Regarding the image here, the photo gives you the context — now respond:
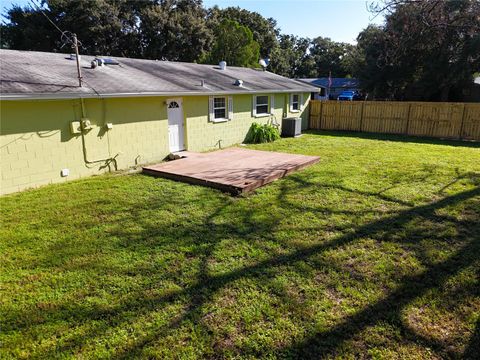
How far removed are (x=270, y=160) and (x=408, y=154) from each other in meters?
4.97

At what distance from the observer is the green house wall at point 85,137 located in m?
6.95

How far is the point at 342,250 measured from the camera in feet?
15.3

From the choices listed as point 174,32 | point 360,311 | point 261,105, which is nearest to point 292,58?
point 174,32

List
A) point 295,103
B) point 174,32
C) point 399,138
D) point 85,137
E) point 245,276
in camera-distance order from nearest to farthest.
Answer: point 245,276, point 85,137, point 399,138, point 295,103, point 174,32

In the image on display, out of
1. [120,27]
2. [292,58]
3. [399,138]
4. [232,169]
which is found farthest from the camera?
[292,58]

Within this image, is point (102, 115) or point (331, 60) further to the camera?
point (331, 60)

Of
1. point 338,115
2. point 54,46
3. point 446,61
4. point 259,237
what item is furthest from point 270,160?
point 54,46

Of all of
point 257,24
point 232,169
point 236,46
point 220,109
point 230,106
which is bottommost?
point 232,169

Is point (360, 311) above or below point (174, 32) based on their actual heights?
below

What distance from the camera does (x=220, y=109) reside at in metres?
12.5

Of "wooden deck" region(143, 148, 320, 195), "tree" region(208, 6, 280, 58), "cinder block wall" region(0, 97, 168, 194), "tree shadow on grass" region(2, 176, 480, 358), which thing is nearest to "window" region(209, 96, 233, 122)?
"wooden deck" region(143, 148, 320, 195)

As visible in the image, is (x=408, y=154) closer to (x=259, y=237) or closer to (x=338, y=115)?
(x=338, y=115)

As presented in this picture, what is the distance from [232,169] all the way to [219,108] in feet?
14.7

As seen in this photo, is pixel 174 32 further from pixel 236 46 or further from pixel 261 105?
pixel 261 105
